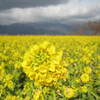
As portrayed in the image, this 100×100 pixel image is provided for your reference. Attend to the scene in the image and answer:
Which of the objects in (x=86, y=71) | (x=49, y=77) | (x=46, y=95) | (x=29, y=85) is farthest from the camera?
(x=86, y=71)

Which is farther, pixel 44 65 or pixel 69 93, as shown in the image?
pixel 69 93

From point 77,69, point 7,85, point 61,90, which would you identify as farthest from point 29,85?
point 77,69

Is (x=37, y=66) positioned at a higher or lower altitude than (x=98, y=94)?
higher

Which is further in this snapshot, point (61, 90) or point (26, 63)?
point (61, 90)

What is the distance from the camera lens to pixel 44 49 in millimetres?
3059

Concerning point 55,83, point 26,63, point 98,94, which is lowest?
point 98,94

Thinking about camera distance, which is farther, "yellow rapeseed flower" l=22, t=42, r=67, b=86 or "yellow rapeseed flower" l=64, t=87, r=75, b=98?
"yellow rapeseed flower" l=64, t=87, r=75, b=98

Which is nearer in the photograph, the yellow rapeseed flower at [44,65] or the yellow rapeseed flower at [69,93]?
the yellow rapeseed flower at [44,65]

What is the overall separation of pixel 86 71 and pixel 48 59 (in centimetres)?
211

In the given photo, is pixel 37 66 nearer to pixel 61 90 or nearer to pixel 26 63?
pixel 26 63

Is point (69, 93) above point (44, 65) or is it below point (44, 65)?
below

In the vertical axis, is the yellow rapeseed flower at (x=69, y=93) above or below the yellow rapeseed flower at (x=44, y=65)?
below

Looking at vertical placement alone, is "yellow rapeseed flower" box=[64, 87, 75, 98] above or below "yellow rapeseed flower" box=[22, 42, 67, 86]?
below

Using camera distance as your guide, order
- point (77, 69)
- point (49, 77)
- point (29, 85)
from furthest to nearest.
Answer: point (77, 69) < point (29, 85) < point (49, 77)
